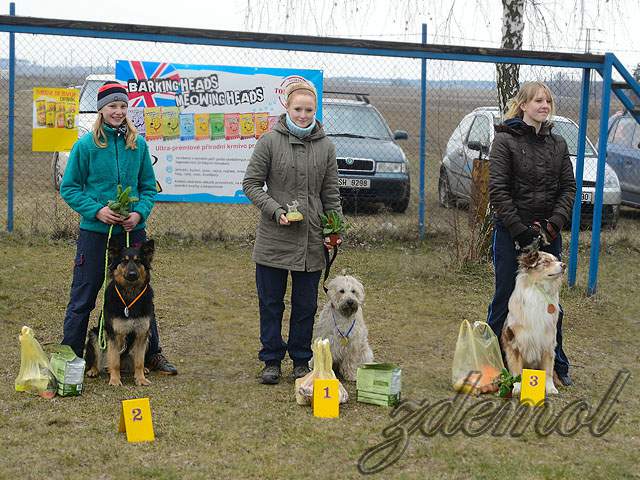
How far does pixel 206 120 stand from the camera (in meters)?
10.2

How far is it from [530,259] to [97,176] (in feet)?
8.83

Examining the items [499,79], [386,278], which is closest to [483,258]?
[386,278]

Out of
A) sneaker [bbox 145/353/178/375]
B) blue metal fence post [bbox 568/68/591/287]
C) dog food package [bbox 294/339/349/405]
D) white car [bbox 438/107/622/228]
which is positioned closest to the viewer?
dog food package [bbox 294/339/349/405]

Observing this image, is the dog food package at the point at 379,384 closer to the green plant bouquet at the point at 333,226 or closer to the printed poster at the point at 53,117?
the green plant bouquet at the point at 333,226

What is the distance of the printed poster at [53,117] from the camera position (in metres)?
9.75

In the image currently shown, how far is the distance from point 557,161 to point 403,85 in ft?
17.3

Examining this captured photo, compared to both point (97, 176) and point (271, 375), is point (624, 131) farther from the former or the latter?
point (97, 176)

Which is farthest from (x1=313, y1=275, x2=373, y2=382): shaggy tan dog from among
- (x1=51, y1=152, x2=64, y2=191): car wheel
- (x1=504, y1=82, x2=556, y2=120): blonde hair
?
(x1=51, y1=152, x2=64, y2=191): car wheel

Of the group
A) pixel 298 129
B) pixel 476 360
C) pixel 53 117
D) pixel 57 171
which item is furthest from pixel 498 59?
pixel 57 171

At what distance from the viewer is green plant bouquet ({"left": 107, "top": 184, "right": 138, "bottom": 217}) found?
5371mm

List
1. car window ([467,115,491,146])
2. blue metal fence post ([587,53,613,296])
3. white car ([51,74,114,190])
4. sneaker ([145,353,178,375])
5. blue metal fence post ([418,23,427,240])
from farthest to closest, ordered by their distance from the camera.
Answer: car window ([467,115,491,146]), white car ([51,74,114,190]), blue metal fence post ([418,23,427,240]), blue metal fence post ([587,53,613,296]), sneaker ([145,353,178,375])

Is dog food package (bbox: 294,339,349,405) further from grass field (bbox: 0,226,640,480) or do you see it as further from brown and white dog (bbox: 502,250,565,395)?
brown and white dog (bbox: 502,250,565,395)

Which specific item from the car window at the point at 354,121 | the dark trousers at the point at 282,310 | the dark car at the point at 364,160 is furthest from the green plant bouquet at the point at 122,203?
the car window at the point at 354,121

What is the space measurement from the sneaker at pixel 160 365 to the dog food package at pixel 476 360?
6.06 feet
